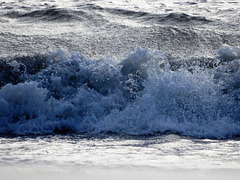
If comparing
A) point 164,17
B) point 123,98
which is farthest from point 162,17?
point 123,98

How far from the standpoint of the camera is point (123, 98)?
16.5 ft

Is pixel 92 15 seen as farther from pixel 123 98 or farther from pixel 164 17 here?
pixel 123 98

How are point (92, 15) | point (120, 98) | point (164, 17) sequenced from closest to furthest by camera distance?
point (120, 98) → point (164, 17) → point (92, 15)

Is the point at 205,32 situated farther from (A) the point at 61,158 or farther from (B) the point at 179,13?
(A) the point at 61,158

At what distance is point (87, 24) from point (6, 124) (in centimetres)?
386

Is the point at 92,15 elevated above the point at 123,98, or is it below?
above

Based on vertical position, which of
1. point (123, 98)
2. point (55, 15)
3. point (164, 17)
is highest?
point (55, 15)

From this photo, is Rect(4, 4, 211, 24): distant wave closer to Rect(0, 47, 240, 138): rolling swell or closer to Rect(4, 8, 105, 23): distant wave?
Rect(4, 8, 105, 23): distant wave

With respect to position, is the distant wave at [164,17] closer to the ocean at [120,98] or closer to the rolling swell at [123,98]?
the ocean at [120,98]

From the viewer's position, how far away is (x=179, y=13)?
8.62 meters

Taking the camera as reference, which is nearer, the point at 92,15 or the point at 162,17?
the point at 162,17

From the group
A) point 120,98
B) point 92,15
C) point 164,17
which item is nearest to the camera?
point 120,98

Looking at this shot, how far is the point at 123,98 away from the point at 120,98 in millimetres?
35

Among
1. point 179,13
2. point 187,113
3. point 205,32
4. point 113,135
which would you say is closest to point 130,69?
point 187,113
